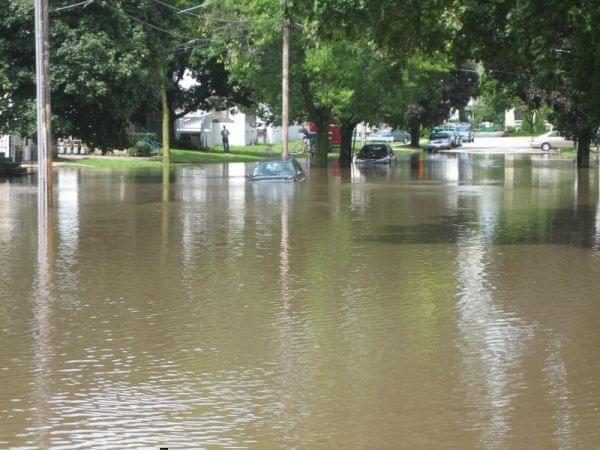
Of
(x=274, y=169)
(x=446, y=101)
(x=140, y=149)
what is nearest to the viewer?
(x=274, y=169)

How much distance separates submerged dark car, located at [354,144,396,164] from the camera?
59938mm

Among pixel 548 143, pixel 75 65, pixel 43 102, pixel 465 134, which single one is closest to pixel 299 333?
pixel 43 102

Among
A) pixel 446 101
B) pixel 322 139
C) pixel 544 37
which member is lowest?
pixel 322 139

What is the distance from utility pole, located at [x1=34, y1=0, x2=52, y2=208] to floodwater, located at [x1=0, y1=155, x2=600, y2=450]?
3.21 meters

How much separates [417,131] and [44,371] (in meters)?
93.3

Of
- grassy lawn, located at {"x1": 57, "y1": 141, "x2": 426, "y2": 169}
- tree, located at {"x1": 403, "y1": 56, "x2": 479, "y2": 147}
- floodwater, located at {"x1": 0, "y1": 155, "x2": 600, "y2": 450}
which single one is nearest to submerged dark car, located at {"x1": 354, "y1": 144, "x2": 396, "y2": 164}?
grassy lawn, located at {"x1": 57, "y1": 141, "x2": 426, "y2": 169}

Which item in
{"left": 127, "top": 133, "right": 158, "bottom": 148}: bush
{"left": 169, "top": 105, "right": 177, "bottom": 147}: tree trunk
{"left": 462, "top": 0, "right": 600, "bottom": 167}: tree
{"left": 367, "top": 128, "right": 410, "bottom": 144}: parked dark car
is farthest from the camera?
{"left": 367, "top": 128, "right": 410, "bottom": 144}: parked dark car

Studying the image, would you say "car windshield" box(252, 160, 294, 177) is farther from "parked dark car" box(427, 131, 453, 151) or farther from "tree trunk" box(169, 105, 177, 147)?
"parked dark car" box(427, 131, 453, 151)

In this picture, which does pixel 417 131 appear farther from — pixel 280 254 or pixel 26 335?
pixel 26 335

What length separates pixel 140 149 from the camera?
64312 millimetres

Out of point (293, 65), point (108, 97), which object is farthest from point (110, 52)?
point (293, 65)

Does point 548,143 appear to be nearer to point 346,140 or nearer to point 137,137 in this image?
point 346,140

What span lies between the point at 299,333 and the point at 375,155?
5035 cm

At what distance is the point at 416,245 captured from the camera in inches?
717
